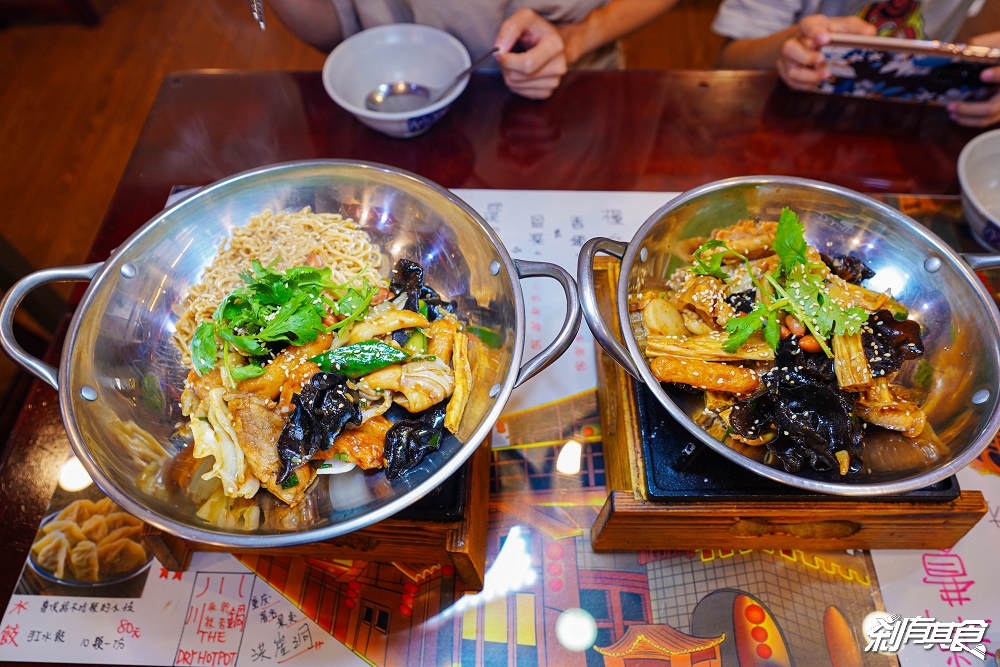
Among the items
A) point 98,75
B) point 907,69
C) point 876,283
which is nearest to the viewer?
point 876,283

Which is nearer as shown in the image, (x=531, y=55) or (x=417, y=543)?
Result: (x=417, y=543)

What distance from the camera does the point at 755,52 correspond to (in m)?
3.07

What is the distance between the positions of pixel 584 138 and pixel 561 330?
4.99 ft

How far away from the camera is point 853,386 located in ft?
5.33

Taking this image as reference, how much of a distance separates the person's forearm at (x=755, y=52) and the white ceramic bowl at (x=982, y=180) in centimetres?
98

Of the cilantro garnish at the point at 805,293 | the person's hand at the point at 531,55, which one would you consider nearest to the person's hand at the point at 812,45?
the person's hand at the point at 531,55

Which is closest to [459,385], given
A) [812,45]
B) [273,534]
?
[273,534]

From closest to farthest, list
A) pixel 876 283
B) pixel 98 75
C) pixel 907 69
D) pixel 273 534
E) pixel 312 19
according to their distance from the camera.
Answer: pixel 273 534 → pixel 876 283 → pixel 907 69 → pixel 312 19 → pixel 98 75

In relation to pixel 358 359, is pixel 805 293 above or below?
above

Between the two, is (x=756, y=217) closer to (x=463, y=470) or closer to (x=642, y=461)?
(x=642, y=461)

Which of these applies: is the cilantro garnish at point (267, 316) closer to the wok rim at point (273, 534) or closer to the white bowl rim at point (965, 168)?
the wok rim at point (273, 534)

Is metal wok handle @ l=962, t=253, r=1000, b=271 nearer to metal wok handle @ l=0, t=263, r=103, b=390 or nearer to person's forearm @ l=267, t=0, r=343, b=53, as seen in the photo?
metal wok handle @ l=0, t=263, r=103, b=390

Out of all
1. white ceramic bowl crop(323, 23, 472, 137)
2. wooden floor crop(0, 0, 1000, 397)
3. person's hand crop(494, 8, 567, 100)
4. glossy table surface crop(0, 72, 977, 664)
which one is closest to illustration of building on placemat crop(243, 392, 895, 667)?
glossy table surface crop(0, 72, 977, 664)

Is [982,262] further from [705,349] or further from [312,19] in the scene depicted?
[312,19]
